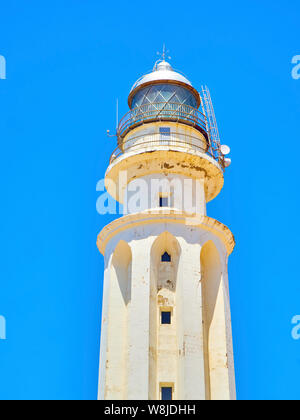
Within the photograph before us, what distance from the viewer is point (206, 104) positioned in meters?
36.2

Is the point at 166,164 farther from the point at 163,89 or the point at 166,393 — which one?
the point at 166,393

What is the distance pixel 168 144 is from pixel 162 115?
2.14 metres

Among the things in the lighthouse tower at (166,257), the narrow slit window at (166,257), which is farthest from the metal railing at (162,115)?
the narrow slit window at (166,257)

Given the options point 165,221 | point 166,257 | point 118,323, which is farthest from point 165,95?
point 118,323

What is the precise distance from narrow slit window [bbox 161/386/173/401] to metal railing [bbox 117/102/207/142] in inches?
543

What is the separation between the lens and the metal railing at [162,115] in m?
34.0

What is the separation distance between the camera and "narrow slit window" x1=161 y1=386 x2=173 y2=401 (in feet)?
90.4

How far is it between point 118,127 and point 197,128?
4.31m

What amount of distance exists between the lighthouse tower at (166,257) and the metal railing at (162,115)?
0.05 m

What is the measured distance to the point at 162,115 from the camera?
34.1 metres

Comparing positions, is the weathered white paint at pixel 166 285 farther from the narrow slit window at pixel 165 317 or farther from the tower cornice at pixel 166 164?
the narrow slit window at pixel 165 317

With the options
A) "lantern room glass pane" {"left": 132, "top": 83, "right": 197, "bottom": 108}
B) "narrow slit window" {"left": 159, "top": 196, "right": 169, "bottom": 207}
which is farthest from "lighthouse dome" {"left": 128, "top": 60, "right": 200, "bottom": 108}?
"narrow slit window" {"left": 159, "top": 196, "right": 169, "bottom": 207}
